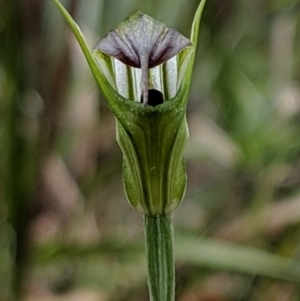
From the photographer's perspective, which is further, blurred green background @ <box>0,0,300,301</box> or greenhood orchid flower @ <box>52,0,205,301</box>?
blurred green background @ <box>0,0,300,301</box>

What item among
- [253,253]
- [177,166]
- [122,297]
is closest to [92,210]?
[122,297]

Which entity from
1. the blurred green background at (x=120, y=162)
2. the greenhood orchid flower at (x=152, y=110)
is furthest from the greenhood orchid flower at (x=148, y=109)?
the blurred green background at (x=120, y=162)

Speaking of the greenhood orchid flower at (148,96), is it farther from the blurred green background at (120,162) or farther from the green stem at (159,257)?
the blurred green background at (120,162)

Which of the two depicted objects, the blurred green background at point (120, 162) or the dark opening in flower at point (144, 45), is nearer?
the dark opening in flower at point (144, 45)

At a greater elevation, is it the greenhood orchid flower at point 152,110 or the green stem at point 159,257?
the greenhood orchid flower at point 152,110

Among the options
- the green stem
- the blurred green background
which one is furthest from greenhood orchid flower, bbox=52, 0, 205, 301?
the blurred green background

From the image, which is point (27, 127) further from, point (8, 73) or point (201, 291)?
point (201, 291)

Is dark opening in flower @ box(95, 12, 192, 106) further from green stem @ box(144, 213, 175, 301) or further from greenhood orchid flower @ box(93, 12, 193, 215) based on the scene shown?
green stem @ box(144, 213, 175, 301)
